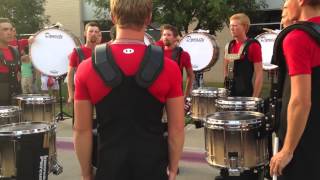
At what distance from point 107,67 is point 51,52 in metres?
6.39

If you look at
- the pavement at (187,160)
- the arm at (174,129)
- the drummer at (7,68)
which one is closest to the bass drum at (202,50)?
the pavement at (187,160)

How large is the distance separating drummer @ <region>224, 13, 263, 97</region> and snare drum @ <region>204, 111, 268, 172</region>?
133cm

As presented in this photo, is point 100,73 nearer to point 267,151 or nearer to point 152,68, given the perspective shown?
point 152,68

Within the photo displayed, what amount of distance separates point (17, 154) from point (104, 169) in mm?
1960

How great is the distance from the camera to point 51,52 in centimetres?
833

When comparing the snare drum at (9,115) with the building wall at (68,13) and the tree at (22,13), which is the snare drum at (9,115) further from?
the building wall at (68,13)

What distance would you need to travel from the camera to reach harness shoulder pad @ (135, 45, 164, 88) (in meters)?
2.21

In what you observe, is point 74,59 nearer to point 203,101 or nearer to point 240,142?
point 203,101

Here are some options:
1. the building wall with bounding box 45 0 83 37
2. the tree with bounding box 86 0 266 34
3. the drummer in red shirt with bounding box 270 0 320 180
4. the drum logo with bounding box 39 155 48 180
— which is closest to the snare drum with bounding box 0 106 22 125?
the drum logo with bounding box 39 155 48 180

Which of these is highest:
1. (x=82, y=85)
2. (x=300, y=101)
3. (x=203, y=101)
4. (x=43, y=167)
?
(x=82, y=85)

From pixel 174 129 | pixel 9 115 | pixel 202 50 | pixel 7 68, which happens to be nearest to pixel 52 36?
pixel 7 68

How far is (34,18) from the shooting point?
64.5 feet

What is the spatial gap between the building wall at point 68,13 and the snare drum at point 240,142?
65.8 ft

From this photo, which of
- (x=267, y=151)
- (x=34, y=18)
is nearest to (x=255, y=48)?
(x=267, y=151)
